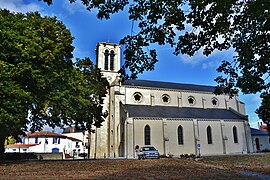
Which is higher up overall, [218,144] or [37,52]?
[37,52]

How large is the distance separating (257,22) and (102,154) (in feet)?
119

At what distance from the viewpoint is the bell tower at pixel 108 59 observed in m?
43.6

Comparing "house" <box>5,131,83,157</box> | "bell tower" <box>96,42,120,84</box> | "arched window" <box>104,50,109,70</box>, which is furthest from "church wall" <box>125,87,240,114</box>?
"house" <box>5,131,83,157</box>

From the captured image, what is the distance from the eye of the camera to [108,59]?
145 feet

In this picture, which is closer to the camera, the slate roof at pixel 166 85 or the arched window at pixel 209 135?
the arched window at pixel 209 135

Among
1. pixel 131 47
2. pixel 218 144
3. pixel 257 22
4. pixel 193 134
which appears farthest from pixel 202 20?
pixel 218 144

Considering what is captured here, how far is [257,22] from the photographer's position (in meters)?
5.41

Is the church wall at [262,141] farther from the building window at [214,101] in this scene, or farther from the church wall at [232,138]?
the building window at [214,101]

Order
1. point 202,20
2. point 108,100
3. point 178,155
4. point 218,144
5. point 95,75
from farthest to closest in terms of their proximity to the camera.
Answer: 1. point 108,100
2. point 218,144
3. point 178,155
4. point 95,75
5. point 202,20

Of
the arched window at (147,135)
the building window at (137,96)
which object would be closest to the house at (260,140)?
the arched window at (147,135)

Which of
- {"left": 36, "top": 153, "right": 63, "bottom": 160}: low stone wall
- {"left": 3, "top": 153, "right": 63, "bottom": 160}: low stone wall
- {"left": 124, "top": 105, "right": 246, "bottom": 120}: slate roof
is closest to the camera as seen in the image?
{"left": 3, "top": 153, "right": 63, "bottom": 160}: low stone wall

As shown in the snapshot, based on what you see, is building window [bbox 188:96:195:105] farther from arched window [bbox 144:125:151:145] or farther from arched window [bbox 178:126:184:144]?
arched window [bbox 144:125:151:145]

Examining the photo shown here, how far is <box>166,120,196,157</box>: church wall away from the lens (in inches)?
1396

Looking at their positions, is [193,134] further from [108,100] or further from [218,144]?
[108,100]
